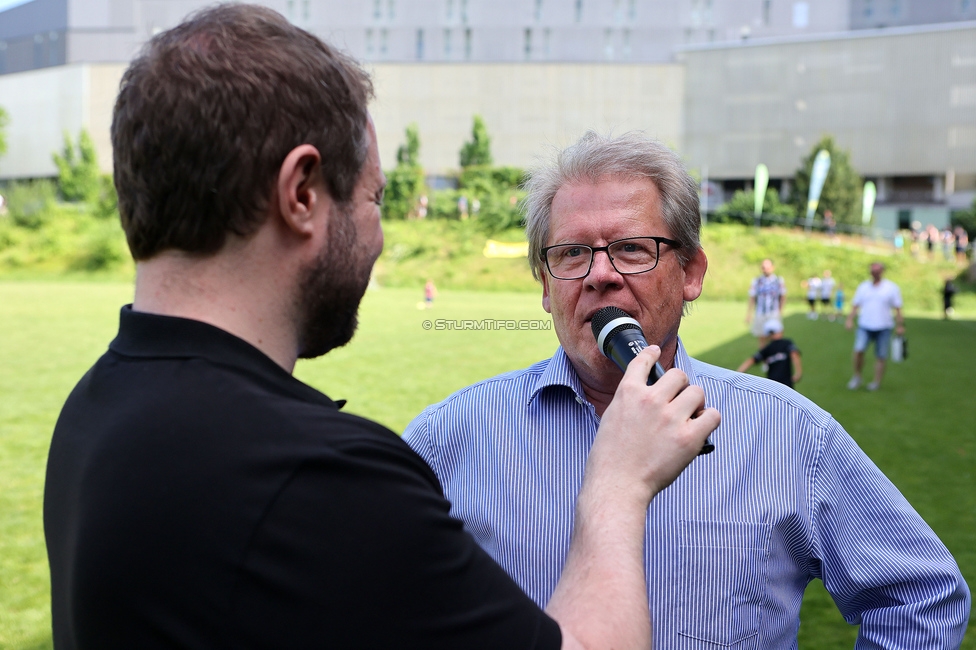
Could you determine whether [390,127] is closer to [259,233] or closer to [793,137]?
[793,137]

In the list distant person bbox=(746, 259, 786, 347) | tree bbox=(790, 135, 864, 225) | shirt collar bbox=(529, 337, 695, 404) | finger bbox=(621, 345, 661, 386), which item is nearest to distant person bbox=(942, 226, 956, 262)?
tree bbox=(790, 135, 864, 225)

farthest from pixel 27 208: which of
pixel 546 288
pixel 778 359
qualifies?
pixel 546 288

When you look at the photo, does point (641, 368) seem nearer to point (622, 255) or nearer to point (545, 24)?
point (622, 255)

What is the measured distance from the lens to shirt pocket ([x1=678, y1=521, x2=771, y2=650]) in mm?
2209

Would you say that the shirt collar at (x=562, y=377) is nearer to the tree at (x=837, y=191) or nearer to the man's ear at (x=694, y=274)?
the man's ear at (x=694, y=274)

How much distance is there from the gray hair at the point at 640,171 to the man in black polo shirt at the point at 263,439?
1.24 m

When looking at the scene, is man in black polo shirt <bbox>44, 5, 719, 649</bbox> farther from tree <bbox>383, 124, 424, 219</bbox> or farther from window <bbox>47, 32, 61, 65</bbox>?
window <bbox>47, 32, 61, 65</bbox>

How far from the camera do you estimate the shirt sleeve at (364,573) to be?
112cm

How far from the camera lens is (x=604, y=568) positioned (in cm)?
131

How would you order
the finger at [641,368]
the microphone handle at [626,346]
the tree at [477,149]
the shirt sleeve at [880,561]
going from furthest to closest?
the tree at [477,149] < the shirt sleeve at [880,561] < the microphone handle at [626,346] < the finger at [641,368]

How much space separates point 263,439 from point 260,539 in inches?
5.2

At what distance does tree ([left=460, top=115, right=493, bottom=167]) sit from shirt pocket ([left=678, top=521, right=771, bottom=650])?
69418 millimetres

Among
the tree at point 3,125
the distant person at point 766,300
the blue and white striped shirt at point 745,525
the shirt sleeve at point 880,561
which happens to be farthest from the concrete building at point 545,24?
the shirt sleeve at point 880,561

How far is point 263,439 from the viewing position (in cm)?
117
